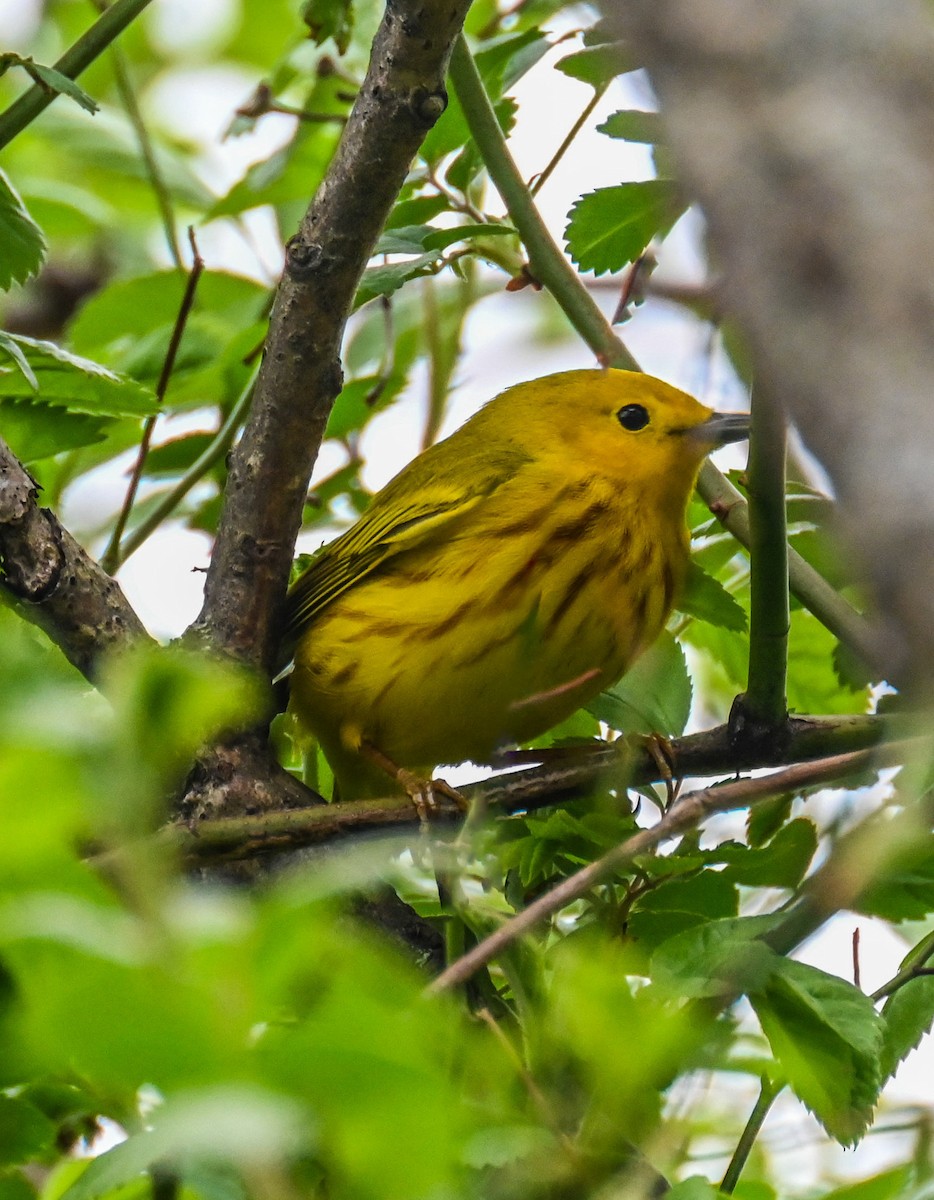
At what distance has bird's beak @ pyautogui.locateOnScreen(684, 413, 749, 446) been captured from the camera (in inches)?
124

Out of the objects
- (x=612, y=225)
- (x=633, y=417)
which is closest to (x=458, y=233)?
(x=612, y=225)

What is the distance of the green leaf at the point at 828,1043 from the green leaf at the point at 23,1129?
68 cm

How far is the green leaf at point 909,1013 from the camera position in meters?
1.62

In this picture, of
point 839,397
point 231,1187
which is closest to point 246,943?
point 839,397

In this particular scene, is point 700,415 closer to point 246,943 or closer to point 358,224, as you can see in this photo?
point 358,224

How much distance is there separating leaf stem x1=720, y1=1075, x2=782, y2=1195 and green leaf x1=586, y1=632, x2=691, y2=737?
67cm

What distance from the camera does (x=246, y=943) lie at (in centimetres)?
70

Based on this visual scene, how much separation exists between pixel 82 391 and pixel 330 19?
70 cm

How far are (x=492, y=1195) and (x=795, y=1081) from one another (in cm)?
44

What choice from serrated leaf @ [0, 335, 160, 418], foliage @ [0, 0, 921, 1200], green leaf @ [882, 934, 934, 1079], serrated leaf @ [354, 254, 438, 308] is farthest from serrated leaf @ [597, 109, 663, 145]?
green leaf @ [882, 934, 934, 1079]

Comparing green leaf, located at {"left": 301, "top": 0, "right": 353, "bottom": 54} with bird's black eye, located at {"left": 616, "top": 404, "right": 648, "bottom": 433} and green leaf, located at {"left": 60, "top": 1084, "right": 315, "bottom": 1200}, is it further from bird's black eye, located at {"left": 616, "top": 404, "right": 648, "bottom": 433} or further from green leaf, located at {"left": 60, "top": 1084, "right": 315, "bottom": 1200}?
green leaf, located at {"left": 60, "top": 1084, "right": 315, "bottom": 1200}

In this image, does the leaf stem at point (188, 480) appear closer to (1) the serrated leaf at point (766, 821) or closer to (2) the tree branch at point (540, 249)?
(2) the tree branch at point (540, 249)

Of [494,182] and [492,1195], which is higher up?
[494,182]

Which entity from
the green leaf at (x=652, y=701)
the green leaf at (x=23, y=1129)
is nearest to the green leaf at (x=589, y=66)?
the green leaf at (x=652, y=701)
